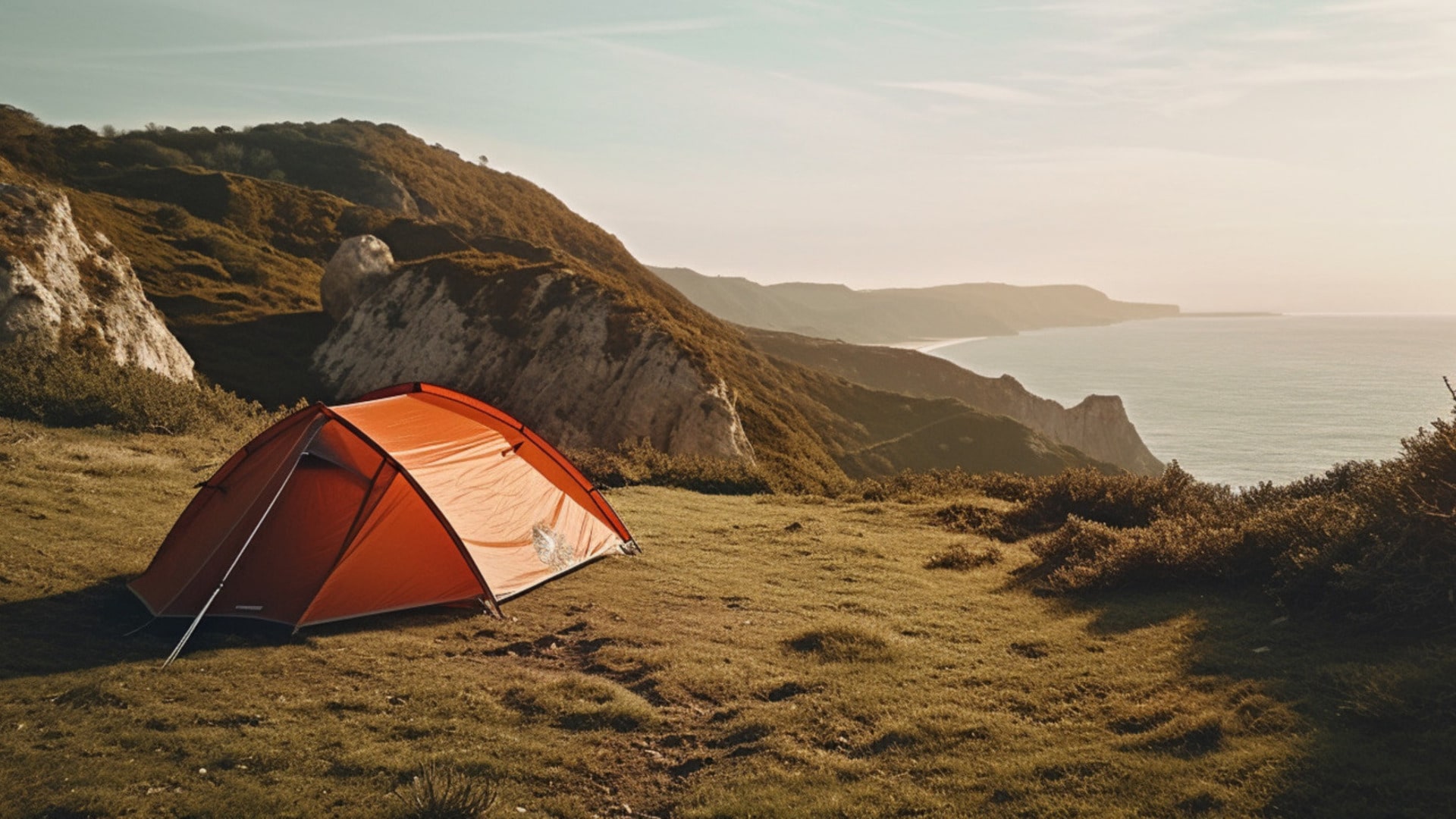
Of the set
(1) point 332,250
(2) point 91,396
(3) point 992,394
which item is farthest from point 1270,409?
(2) point 91,396

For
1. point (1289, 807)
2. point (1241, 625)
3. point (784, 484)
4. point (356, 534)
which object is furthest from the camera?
point (784, 484)

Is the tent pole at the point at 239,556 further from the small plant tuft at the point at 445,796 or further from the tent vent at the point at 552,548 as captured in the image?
the small plant tuft at the point at 445,796

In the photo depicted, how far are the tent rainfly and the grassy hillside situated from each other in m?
14.4

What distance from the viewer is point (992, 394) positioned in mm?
111125

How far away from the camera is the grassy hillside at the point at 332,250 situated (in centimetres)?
4462

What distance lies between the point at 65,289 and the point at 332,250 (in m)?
43.3

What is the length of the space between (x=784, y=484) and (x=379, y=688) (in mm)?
18940

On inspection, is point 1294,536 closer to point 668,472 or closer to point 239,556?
point 239,556

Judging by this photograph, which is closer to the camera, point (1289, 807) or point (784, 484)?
point (1289, 807)

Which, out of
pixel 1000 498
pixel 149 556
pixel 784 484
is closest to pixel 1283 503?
pixel 1000 498

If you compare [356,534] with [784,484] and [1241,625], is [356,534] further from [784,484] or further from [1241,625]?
[784,484]

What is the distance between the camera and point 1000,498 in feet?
68.3

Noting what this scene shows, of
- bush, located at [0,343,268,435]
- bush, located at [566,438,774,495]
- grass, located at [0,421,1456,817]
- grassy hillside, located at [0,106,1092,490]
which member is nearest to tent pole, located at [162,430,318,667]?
grass, located at [0,421,1456,817]

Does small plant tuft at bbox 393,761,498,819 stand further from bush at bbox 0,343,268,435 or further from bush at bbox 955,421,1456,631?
bush at bbox 0,343,268,435
